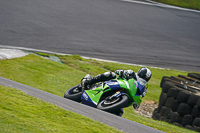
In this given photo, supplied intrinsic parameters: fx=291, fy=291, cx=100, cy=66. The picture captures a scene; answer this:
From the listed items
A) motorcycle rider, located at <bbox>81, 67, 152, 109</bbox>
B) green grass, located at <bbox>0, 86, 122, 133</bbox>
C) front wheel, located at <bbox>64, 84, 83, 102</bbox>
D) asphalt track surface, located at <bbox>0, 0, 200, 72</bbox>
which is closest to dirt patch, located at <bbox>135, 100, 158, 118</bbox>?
motorcycle rider, located at <bbox>81, 67, 152, 109</bbox>

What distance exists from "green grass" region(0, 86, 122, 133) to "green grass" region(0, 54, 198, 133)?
2680 mm

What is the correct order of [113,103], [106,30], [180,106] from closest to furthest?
[113,103] < [180,106] < [106,30]

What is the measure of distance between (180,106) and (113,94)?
282 cm

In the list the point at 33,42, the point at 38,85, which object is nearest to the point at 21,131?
the point at 38,85

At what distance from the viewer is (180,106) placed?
870 cm

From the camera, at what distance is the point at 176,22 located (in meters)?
23.8

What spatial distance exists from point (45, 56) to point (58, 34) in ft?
10.9

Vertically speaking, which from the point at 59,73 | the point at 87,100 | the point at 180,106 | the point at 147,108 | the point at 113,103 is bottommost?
the point at 147,108

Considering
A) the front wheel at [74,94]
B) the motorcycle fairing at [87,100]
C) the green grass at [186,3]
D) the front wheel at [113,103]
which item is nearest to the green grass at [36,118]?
the front wheel at [113,103]

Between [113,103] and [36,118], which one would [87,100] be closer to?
A: [113,103]

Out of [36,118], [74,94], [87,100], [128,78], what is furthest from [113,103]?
[36,118]

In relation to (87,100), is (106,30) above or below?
above

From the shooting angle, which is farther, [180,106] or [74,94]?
[180,106]

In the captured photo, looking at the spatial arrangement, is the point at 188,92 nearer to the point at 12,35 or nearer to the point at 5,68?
the point at 5,68
